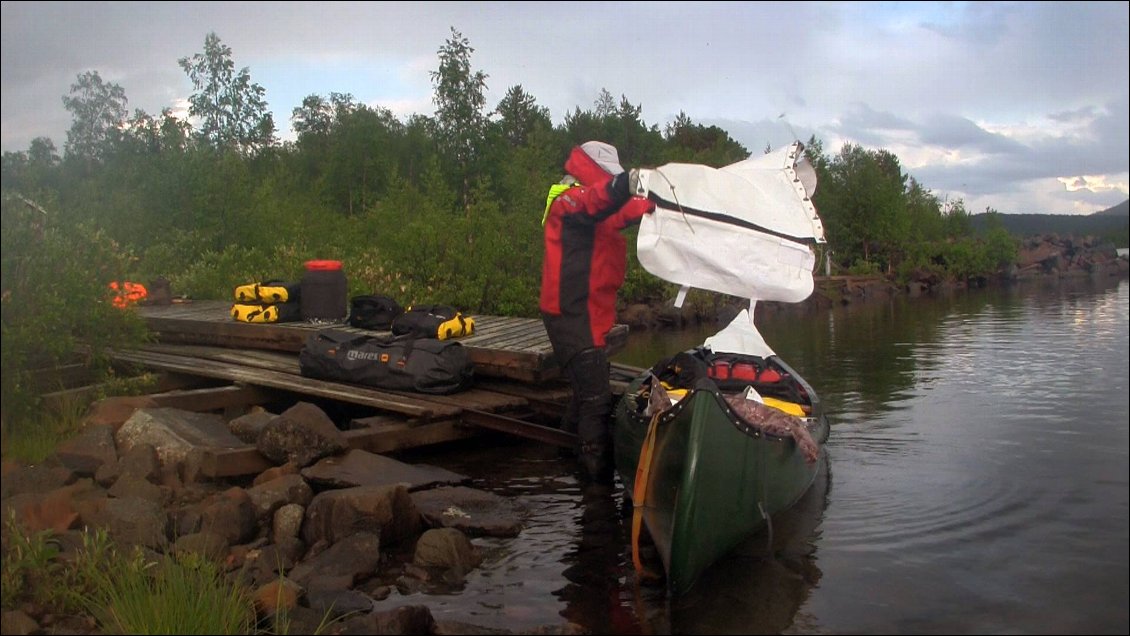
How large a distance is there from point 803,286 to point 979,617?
84.7 inches

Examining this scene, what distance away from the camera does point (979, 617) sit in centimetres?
520

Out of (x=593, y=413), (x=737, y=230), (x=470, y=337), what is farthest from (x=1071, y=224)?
(x=470, y=337)

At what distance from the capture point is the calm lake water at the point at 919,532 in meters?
3.99

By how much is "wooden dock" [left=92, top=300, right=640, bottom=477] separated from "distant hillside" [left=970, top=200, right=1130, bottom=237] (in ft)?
16.6

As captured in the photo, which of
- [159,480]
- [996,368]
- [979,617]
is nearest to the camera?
[979,617]

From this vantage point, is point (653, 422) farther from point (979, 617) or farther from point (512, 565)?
point (979, 617)

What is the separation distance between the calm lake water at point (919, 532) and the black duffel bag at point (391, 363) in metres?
0.88

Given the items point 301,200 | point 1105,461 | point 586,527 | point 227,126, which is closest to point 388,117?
point 227,126

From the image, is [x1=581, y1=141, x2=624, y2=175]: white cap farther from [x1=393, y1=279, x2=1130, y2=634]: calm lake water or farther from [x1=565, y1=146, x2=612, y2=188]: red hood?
[x1=393, y1=279, x2=1130, y2=634]: calm lake water

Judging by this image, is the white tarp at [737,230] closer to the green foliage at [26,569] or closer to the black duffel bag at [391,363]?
the green foliage at [26,569]

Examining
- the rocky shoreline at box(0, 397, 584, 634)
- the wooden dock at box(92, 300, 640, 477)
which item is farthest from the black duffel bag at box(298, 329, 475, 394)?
the rocky shoreline at box(0, 397, 584, 634)

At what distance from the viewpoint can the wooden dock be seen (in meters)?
9.31

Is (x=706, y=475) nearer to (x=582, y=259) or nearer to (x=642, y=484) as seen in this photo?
(x=642, y=484)

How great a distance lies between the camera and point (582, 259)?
26.3 feet
